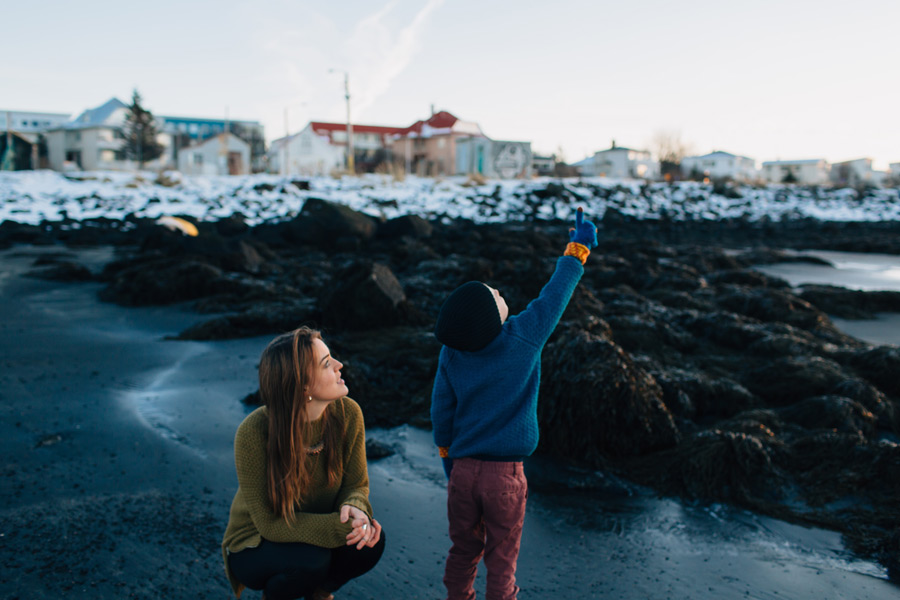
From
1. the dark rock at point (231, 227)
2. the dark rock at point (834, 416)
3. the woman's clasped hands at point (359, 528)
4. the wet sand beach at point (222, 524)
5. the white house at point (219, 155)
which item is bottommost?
the wet sand beach at point (222, 524)

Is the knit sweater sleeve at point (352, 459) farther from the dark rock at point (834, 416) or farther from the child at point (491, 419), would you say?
the dark rock at point (834, 416)

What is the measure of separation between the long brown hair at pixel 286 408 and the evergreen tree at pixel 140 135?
55.4 metres

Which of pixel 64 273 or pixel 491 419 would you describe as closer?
pixel 491 419

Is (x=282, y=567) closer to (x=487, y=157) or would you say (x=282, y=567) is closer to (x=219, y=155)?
(x=487, y=157)

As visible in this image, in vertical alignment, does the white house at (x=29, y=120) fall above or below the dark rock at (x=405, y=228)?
above

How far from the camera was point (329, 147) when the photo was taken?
5366 centimetres

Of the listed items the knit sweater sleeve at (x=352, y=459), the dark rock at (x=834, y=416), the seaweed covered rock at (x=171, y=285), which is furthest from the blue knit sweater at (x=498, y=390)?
the seaweed covered rock at (x=171, y=285)

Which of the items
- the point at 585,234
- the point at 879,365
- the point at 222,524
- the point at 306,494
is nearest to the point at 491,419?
the point at 306,494

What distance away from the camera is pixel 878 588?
2.98 m

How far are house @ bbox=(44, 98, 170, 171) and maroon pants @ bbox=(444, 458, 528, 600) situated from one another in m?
55.1

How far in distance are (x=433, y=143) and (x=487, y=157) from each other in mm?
5298

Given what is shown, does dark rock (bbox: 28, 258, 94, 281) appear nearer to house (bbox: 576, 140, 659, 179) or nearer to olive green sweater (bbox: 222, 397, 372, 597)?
olive green sweater (bbox: 222, 397, 372, 597)

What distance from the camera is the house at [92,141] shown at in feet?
173

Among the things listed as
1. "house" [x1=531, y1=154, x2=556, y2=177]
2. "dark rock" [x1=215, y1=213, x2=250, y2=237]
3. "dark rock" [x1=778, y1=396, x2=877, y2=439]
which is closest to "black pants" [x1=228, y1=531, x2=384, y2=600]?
"dark rock" [x1=778, y1=396, x2=877, y2=439]
